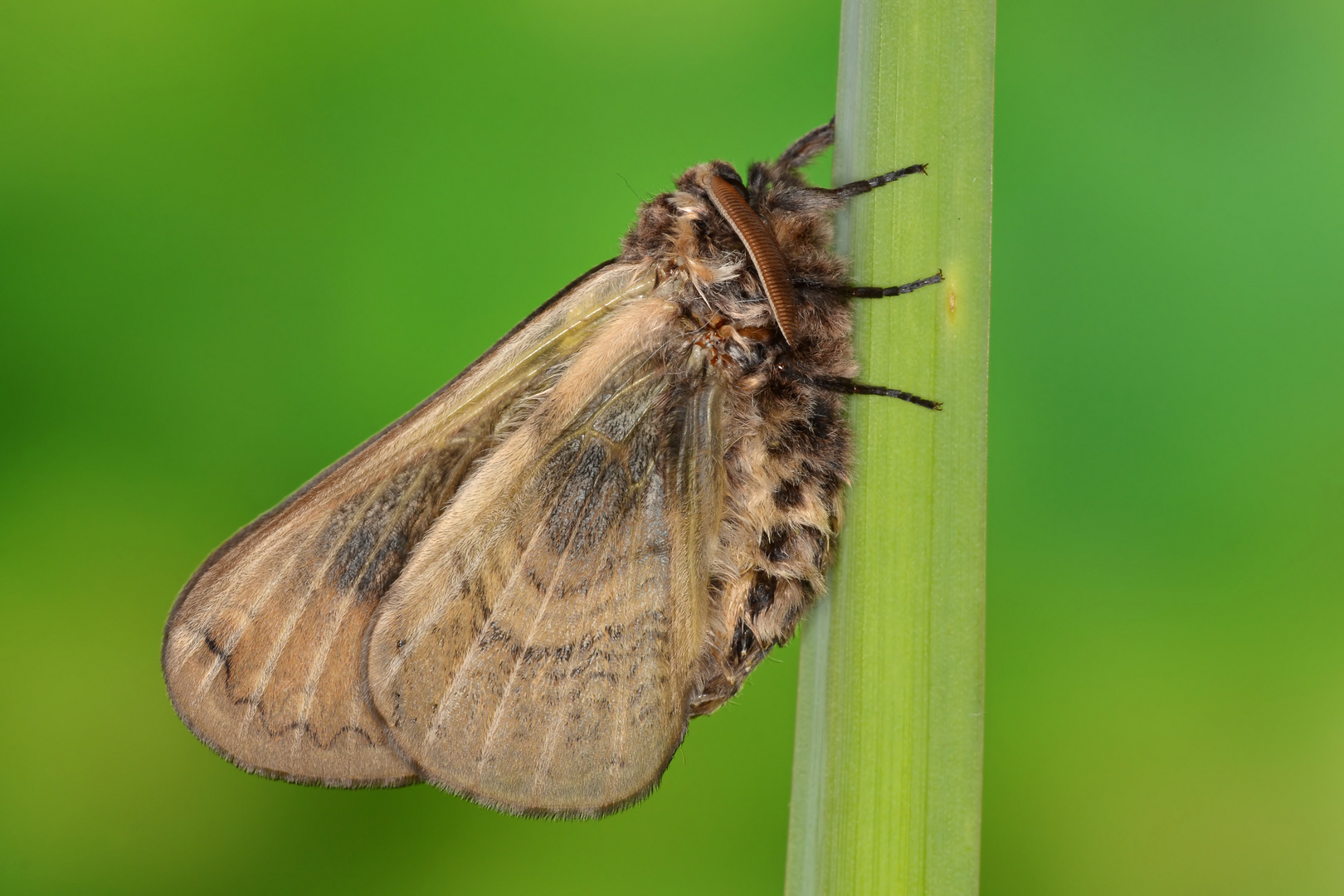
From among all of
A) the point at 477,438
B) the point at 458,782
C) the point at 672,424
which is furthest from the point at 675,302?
the point at 458,782

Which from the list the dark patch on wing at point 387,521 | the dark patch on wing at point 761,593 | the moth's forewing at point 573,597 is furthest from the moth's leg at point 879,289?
the dark patch on wing at point 387,521

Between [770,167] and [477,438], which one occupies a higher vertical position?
[770,167]

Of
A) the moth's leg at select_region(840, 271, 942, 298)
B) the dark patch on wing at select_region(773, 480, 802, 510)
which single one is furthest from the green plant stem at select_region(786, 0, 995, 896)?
the dark patch on wing at select_region(773, 480, 802, 510)

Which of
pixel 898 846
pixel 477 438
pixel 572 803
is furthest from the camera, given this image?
pixel 477 438

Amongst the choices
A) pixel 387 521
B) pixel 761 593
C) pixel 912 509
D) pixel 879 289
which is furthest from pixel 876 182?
pixel 387 521

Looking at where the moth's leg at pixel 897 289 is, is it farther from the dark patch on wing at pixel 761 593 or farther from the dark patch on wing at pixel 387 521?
the dark patch on wing at pixel 387 521

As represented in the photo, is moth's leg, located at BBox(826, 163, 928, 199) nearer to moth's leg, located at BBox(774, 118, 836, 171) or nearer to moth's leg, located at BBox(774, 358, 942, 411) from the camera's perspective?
moth's leg, located at BBox(774, 358, 942, 411)

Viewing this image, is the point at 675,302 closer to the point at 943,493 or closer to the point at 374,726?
the point at 943,493
